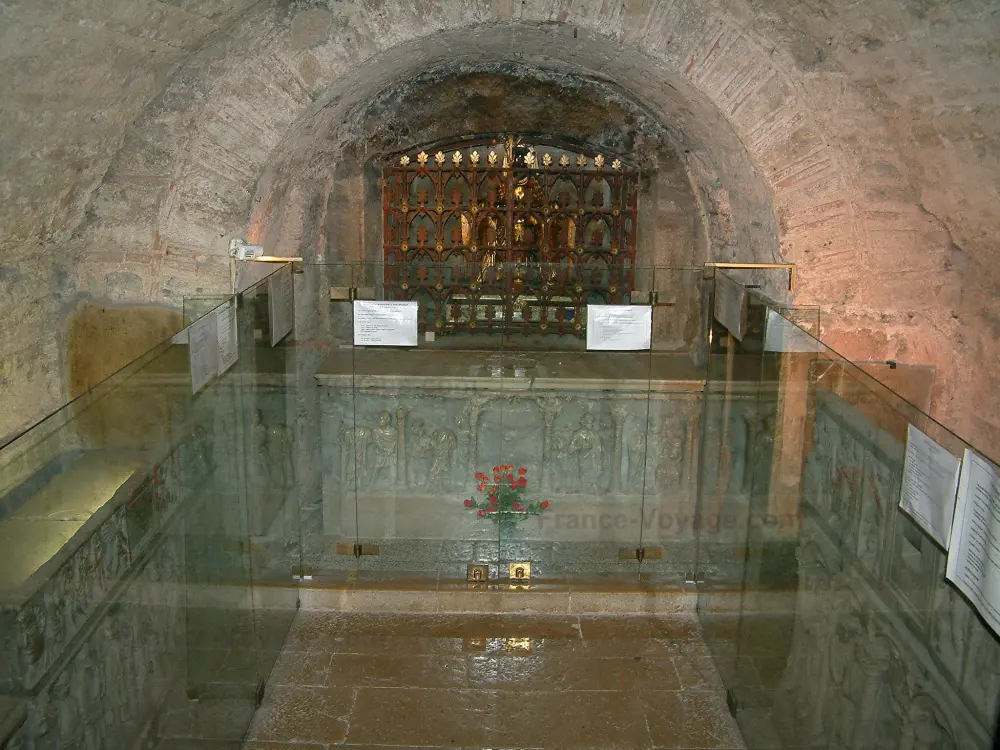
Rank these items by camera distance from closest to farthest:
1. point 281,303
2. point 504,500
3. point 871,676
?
point 871,676, point 281,303, point 504,500

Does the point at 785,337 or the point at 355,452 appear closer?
the point at 785,337

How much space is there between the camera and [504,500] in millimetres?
5109

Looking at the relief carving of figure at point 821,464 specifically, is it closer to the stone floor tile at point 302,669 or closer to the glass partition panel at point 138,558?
the glass partition panel at point 138,558

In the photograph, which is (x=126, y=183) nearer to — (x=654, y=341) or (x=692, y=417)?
(x=654, y=341)

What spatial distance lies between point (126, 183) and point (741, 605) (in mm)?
3345

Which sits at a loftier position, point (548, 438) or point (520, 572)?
point (548, 438)

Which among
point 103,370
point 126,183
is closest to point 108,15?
point 126,183

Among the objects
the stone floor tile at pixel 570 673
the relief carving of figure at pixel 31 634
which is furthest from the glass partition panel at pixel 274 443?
the relief carving of figure at pixel 31 634

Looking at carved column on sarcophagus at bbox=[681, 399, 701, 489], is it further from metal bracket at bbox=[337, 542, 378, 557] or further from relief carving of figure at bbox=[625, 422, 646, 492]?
metal bracket at bbox=[337, 542, 378, 557]

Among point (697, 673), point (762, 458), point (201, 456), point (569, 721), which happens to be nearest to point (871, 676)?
point (762, 458)

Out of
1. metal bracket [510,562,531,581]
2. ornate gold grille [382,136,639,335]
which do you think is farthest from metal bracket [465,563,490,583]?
ornate gold grille [382,136,639,335]

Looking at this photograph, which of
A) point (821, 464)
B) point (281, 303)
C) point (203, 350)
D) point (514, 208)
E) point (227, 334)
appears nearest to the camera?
point (821, 464)

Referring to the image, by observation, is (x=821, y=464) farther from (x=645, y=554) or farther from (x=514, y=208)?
(x=514, y=208)

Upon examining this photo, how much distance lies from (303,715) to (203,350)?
63.1 inches
